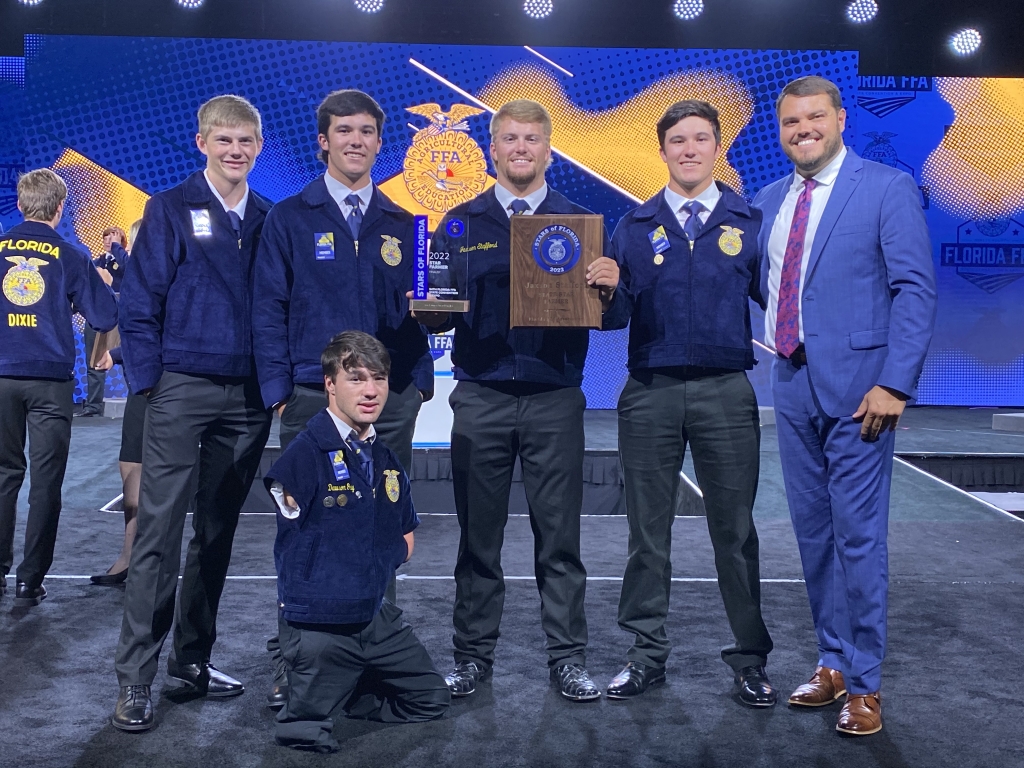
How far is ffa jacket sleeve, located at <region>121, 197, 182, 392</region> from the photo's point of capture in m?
2.56

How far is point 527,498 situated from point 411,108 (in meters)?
7.12

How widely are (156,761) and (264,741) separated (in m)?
0.24

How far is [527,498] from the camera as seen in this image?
2.76 metres

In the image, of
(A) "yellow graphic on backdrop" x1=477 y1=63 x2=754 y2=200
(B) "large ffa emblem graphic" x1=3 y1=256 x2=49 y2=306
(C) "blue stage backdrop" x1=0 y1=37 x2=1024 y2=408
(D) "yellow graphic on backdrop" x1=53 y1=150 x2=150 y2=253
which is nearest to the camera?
(B) "large ffa emblem graphic" x1=3 y1=256 x2=49 y2=306

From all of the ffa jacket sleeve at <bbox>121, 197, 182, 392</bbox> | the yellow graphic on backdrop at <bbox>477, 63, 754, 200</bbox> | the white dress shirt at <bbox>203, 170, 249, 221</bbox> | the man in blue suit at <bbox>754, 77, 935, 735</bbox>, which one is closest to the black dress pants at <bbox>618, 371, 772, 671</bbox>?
the man in blue suit at <bbox>754, 77, 935, 735</bbox>

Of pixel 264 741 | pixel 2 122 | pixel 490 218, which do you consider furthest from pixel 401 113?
pixel 264 741

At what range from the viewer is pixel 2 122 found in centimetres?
948

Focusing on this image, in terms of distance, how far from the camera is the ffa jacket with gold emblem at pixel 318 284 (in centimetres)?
263

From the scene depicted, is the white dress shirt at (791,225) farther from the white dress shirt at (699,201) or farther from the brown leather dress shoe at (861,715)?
the brown leather dress shoe at (861,715)

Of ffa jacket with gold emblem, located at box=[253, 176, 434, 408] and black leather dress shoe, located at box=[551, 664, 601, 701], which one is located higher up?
ffa jacket with gold emblem, located at box=[253, 176, 434, 408]

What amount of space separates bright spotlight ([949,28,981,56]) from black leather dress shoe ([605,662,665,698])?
8.68 metres

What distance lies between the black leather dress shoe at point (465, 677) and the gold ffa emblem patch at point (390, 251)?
1.10 meters

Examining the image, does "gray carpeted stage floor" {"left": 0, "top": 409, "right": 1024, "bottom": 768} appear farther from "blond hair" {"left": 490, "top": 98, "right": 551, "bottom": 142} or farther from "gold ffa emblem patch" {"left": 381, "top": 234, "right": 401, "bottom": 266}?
"blond hair" {"left": 490, "top": 98, "right": 551, "bottom": 142}

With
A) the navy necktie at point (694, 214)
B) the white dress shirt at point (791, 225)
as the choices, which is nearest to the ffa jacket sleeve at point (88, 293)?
the navy necktie at point (694, 214)
